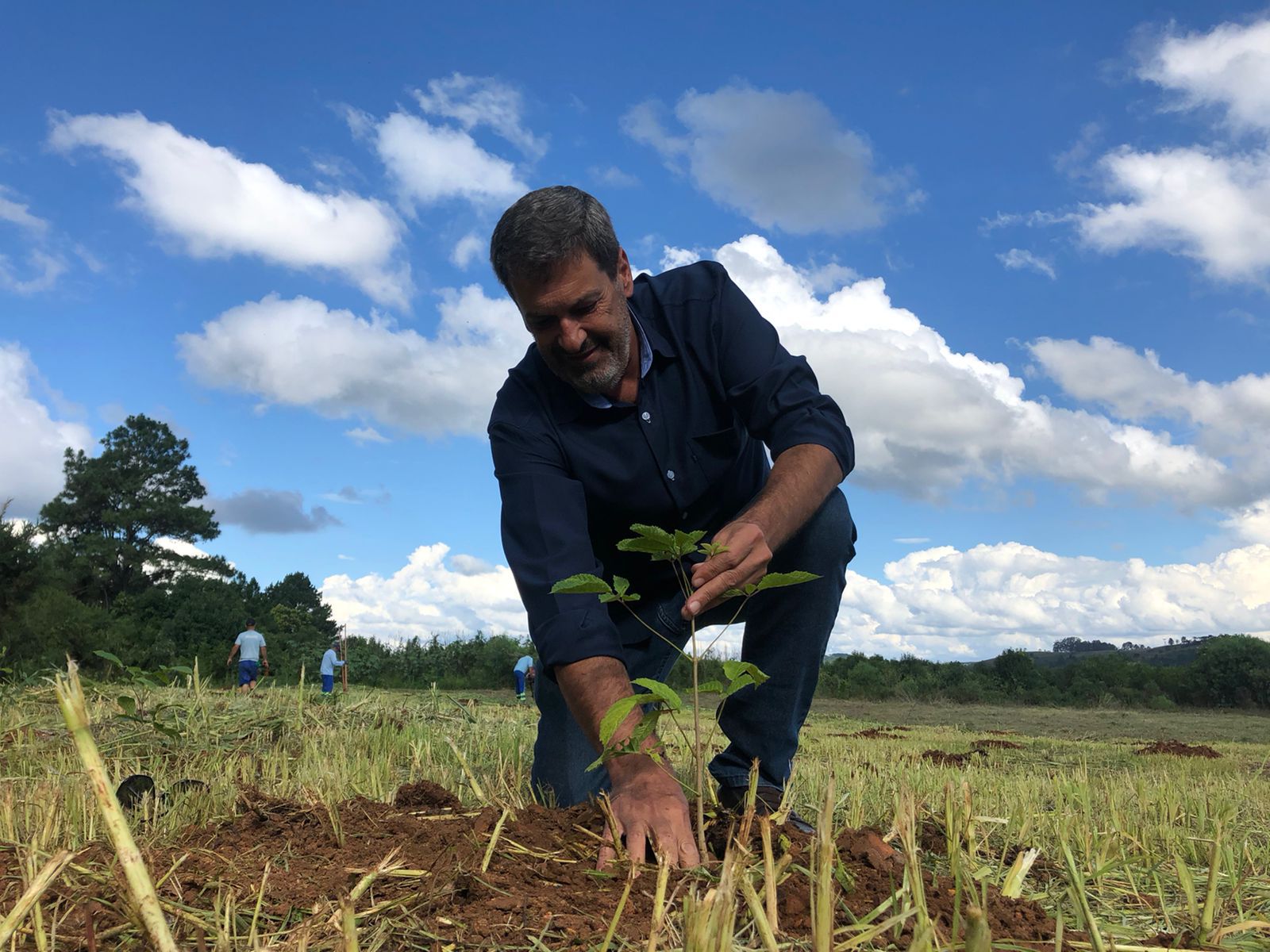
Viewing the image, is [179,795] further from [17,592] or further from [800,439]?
[17,592]

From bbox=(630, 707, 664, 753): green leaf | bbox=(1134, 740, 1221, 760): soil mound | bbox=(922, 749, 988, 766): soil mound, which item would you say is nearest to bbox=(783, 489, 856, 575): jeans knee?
bbox=(630, 707, 664, 753): green leaf

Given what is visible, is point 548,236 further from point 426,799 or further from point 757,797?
point 757,797

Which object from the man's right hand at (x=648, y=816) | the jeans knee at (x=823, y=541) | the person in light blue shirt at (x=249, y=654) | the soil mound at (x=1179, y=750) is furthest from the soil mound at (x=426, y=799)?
the person in light blue shirt at (x=249, y=654)

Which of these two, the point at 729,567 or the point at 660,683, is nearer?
the point at 660,683

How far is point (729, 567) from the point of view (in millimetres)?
2020

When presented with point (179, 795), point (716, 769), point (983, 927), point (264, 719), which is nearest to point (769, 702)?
point (716, 769)

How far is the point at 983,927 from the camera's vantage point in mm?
903

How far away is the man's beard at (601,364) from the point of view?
2951 millimetres

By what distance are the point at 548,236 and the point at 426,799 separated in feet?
5.58

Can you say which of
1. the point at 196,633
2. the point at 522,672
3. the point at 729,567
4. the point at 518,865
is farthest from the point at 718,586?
the point at 196,633

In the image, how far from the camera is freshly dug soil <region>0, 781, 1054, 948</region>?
153 centimetres

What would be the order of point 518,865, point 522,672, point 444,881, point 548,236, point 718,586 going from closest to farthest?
point 444,881, point 518,865, point 718,586, point 548,236, point 522,672

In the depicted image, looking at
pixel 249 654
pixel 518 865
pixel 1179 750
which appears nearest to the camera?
pixel 518 865

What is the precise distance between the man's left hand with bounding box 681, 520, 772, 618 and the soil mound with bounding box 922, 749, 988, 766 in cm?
455
